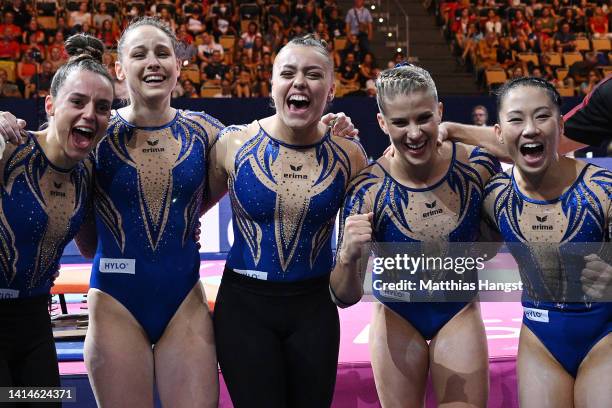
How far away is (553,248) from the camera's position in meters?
2.80

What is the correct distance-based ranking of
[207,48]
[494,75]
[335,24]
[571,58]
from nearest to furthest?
[207,48], [494,75], [335,24], [571,58]

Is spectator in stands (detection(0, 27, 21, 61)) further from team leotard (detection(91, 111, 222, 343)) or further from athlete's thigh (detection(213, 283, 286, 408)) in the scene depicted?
athlete's thigh (detection(213, 283, 286, 408))

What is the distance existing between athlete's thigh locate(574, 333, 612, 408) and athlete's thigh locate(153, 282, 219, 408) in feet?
4.35

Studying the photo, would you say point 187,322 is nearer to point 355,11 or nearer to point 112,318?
point 112,318

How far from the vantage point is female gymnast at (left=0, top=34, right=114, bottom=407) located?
109 inches

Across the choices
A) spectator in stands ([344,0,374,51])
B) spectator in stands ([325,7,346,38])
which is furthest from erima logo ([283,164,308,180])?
spectator in stands ([344,0,374,51])

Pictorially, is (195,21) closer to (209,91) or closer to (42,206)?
(209,91)

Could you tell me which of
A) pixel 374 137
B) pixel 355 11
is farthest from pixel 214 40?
pixel 374 137

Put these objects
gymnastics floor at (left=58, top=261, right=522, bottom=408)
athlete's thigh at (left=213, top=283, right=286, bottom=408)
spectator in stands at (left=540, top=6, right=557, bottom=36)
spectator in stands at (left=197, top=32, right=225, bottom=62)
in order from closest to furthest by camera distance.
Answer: athlete's thigh at (left=213, top=283, right=286, bottom=408), gymnastics floor at (left=58, top=261, right=522, bottom=408), spectator in stands at (left=197, top=32, right=225, bottom=62), spectator in stands at (left=540, top=6, right=557, bottom=36)

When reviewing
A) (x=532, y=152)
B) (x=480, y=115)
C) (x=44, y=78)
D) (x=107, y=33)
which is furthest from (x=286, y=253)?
(x=107, y=33)

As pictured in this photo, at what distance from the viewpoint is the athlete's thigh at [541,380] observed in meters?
2.70

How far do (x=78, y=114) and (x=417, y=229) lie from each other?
1.34 m

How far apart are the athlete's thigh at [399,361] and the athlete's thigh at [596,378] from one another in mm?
542

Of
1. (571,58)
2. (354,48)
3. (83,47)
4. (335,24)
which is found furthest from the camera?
(571,58)
